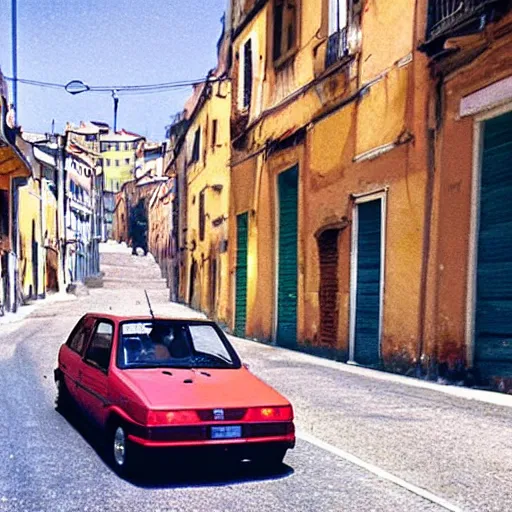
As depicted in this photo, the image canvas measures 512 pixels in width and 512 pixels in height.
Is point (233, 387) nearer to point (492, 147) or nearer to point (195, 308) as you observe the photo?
point (492, 147)

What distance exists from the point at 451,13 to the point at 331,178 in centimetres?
533

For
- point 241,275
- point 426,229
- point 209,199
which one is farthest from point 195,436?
point 209,199

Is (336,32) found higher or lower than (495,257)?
higher

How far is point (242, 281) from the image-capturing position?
24.0 m

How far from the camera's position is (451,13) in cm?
1188

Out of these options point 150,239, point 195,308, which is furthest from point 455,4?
point 150,239

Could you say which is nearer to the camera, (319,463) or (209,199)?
(319,463)

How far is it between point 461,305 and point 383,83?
5.22m

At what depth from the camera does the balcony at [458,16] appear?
1070 cm

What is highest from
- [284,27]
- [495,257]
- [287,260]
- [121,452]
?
[284,27]

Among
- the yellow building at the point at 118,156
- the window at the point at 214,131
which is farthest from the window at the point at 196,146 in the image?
the yellow building at the point at 118,156

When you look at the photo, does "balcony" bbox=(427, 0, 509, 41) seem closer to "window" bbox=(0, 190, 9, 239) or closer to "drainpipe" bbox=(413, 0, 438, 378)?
"drainpipe" bbox=(413, 0, 438, 378)

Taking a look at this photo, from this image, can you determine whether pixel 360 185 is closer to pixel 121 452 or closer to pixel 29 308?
pixel 121 452

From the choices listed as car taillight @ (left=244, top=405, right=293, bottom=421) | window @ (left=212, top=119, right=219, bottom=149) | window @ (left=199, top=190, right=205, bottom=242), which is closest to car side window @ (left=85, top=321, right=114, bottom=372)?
car taillight @ (left=244, top=405, right=293, bottom=421)
